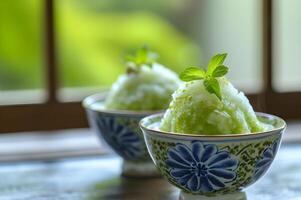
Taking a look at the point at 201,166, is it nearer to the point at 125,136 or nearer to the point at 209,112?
the point at 209,112

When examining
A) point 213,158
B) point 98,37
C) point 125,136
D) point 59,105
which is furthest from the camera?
point 98,37

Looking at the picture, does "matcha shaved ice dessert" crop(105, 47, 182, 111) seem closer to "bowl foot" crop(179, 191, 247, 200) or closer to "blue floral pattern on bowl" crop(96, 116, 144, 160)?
"blue floral pattern on bowl" crop(96, 116, 144, 160)

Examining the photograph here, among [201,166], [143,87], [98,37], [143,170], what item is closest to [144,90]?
[143,87]

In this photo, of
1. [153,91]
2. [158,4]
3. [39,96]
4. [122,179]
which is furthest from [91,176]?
[158,4]

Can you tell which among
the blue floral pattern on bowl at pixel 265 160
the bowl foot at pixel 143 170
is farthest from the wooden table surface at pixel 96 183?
the blue floral pattern on bowl at pixel 265 160

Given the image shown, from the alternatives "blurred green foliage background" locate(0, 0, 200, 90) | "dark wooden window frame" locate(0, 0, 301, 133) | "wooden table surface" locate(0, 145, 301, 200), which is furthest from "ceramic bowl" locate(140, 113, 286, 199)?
"blurred green foliage background" locate(0, 0, 200, 90)

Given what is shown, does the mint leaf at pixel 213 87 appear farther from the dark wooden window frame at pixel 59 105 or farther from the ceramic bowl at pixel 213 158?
the dark wooden window frame at pixel 59 105
